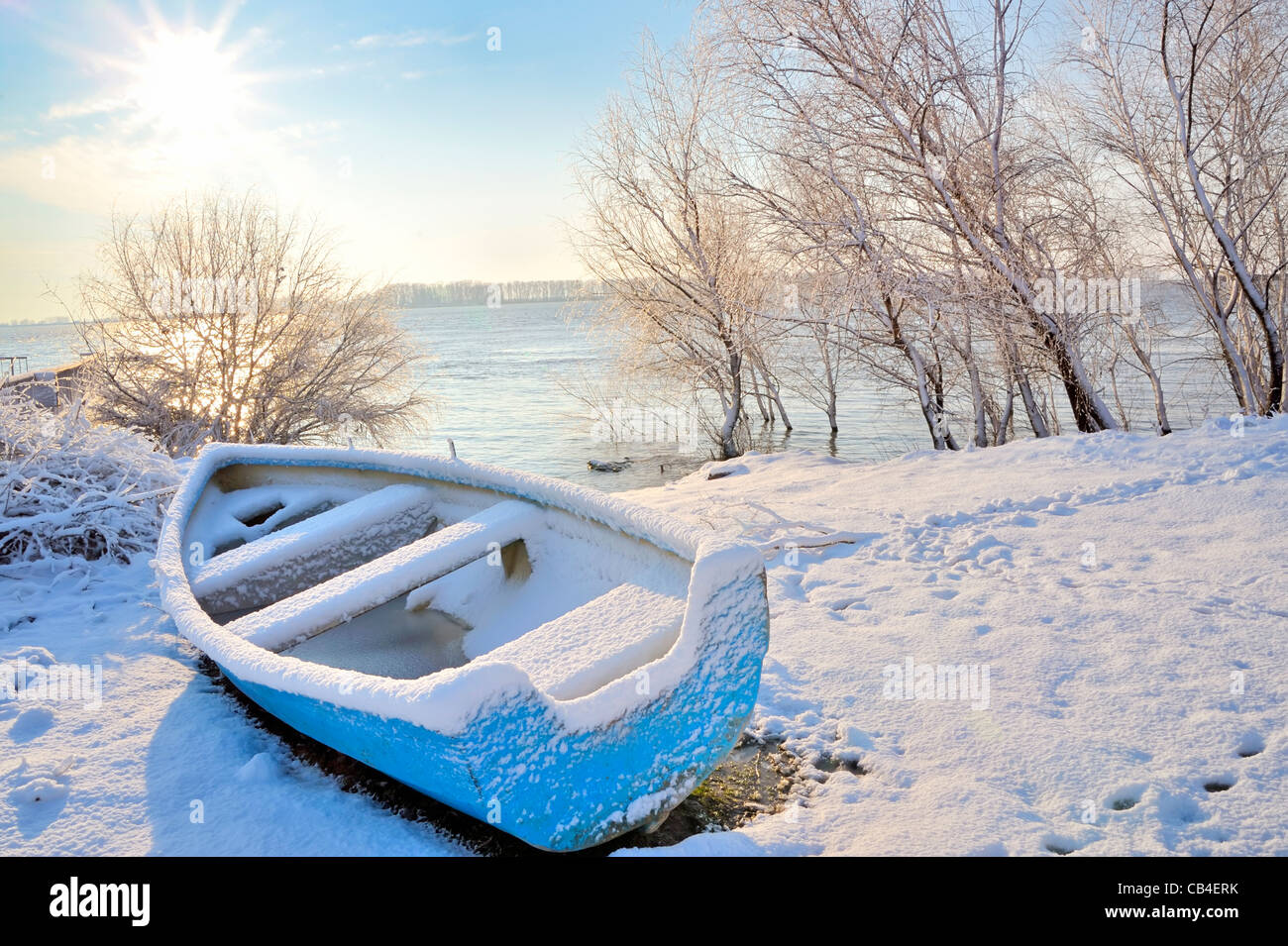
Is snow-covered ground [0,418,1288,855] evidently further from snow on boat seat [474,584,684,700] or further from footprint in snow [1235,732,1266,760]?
snow on boat seat [474,584,684,700]

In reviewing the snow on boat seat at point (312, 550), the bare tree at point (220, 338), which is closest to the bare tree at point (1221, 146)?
the snow on boat seat at point (312, 550)

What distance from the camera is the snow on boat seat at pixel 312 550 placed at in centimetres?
385

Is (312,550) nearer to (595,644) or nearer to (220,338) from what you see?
(595,644)

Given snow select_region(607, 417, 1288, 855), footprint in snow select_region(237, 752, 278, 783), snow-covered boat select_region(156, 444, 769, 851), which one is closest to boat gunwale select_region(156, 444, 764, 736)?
snow-covered boat select_region(156, 444, 769, 851)

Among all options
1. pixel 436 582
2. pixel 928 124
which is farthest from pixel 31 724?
pixel 928 124

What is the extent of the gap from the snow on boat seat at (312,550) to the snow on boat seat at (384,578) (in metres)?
0.68

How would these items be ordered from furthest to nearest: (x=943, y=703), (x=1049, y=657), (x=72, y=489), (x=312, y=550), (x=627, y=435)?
(x=627, y=435) < (x=72, y=489) < (x=312, y=550) < (x=1049, y=657) < (x=943, y=703)

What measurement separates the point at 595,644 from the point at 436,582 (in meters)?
1.92

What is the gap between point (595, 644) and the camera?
2549mm

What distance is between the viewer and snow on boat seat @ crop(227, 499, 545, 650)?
2.98 m

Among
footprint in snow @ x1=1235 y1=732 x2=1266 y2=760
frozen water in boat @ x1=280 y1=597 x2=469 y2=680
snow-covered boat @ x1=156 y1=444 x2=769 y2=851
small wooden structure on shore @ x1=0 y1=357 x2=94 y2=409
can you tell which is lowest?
frozen water in boat @ x1=280 y1=597 x2=469 y2=680

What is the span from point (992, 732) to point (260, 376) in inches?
600

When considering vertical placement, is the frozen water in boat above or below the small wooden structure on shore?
below
